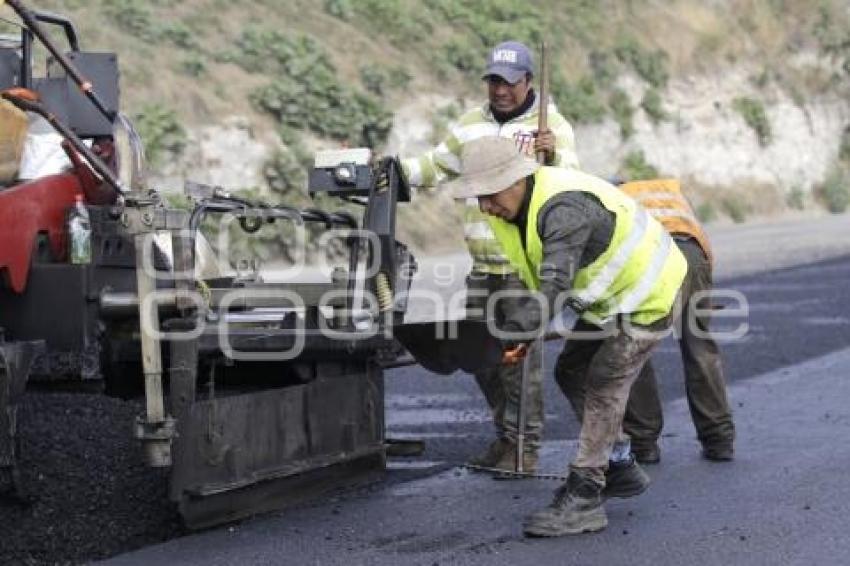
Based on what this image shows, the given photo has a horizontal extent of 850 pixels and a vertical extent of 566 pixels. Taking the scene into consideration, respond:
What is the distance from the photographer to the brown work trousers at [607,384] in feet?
19.3

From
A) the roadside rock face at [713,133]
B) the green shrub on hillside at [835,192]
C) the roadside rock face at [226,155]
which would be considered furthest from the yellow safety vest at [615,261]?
the green shrub on hillside at [835,192]

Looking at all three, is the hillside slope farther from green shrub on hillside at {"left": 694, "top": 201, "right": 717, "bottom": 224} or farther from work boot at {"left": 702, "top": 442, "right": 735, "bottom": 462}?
work boot at {"left": 702, "top": 442, "right": 735, "bottom": 462}

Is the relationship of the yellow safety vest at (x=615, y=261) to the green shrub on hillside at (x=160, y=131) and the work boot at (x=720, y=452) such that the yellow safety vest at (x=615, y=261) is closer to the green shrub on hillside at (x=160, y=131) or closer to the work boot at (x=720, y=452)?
the work boot at (x=720, y=452)

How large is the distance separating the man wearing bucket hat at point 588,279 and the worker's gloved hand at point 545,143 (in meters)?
0.96

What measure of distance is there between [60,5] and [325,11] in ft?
19.3

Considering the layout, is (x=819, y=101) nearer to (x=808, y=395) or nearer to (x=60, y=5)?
(x=60, y=5)

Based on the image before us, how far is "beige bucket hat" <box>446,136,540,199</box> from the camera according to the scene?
5.57 meters

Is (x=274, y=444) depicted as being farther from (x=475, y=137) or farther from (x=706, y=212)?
(x=706, y=212)

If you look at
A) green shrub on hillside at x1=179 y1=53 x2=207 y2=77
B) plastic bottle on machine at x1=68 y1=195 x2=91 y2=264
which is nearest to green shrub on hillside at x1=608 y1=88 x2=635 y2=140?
green shrub on hillside at x1=179 y1=53 x2=207 y2=77

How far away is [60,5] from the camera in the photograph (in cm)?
2180

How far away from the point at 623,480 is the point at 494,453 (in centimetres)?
103

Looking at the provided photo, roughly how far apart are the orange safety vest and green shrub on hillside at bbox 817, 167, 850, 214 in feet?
88.7

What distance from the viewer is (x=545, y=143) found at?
22.4 ft

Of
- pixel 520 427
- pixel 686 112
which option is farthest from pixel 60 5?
pixel 520 427
